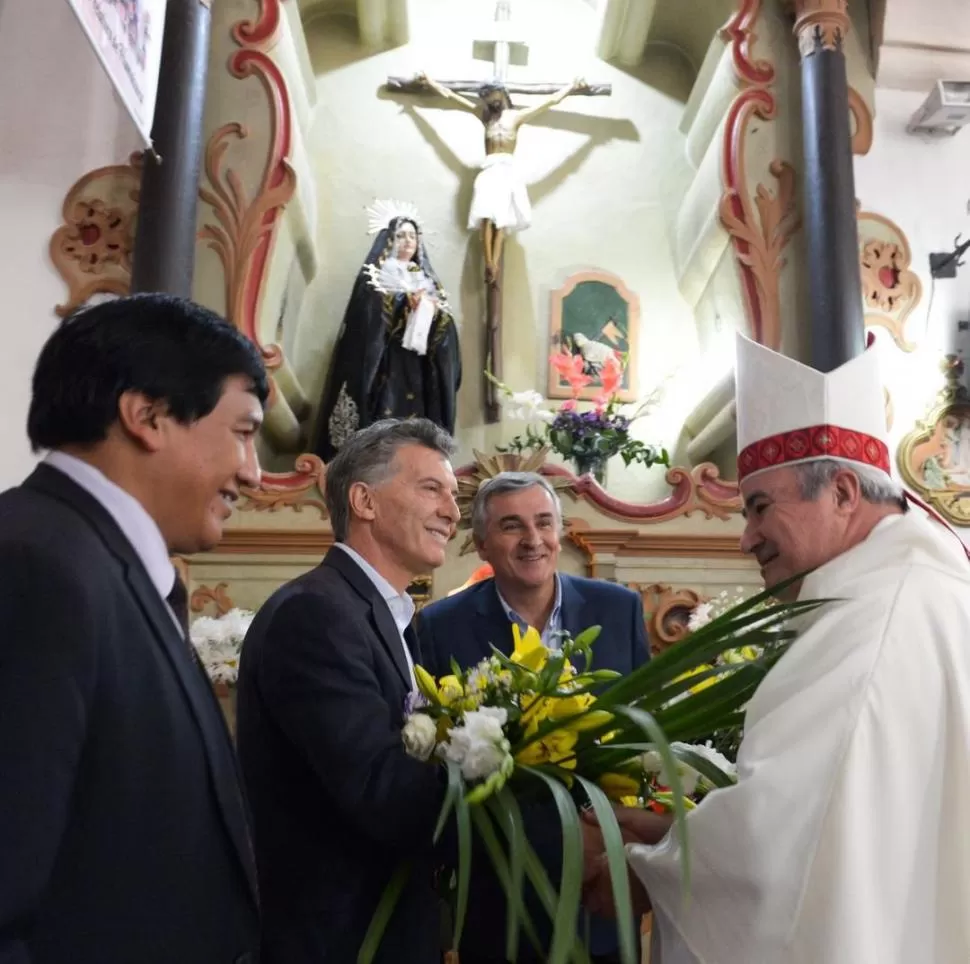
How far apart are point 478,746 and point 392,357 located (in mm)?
3680

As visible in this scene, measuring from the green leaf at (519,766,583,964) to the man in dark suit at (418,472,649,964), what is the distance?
3.81 ft

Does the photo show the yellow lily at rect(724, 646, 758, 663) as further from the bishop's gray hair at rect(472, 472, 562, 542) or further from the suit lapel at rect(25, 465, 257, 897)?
the suit lapel at rect(25, 465, 257, 897)

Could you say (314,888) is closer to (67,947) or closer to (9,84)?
(67,947)

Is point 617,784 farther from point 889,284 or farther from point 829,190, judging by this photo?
point 889,284

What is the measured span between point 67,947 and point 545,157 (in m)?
5.92

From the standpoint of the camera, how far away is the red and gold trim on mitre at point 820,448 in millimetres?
1992

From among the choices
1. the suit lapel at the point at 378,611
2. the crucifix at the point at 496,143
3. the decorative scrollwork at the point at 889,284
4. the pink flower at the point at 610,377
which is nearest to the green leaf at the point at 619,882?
the suit lapel at the point at 378,611

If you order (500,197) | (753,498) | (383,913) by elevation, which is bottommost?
(383,913)

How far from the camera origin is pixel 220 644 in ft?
12.1

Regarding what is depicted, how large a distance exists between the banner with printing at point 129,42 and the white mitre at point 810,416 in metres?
1.92

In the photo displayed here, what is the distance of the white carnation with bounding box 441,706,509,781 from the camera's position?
1.47 meters

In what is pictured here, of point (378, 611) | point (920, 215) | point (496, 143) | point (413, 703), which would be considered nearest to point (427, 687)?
point (413, 703)

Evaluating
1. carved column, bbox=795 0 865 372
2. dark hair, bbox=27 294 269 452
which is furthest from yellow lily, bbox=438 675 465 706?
carved column, bbox=795 0 865 372

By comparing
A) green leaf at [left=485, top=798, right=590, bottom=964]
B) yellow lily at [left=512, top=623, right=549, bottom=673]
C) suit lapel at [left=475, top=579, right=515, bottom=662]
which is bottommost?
suit lapel at [left=475, top=579, right=515, bottom=662]
